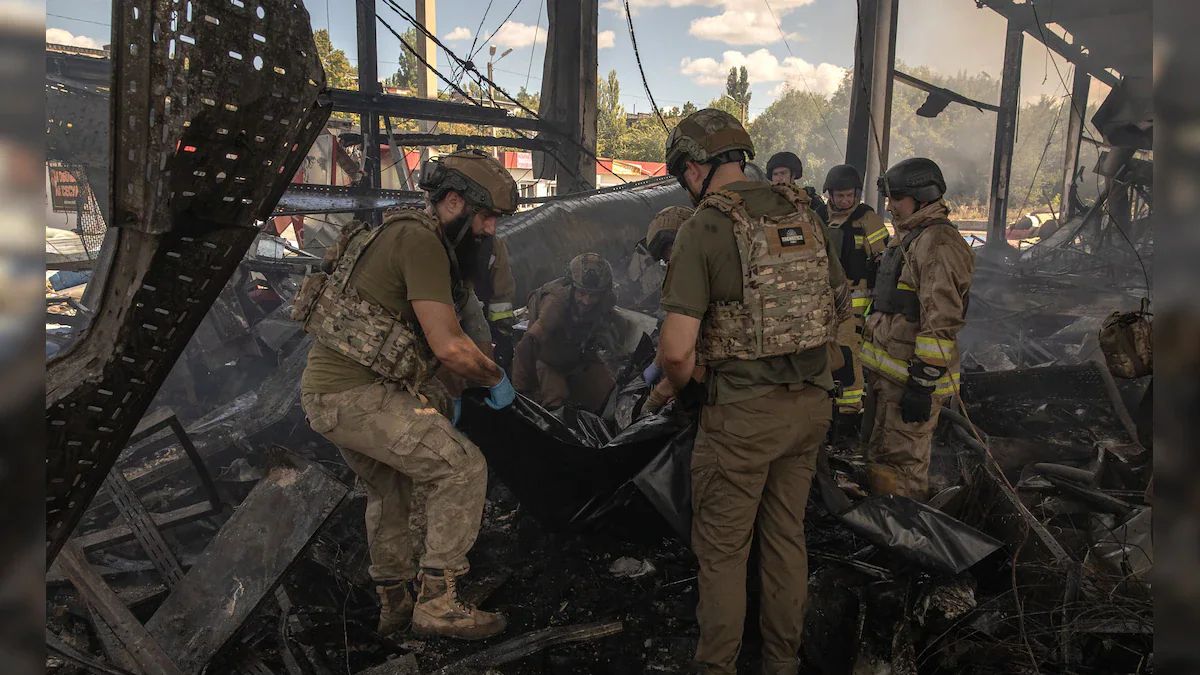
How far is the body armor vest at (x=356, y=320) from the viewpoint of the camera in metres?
2.64

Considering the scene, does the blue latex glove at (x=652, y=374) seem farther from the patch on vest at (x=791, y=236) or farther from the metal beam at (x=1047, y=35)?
the metal beam at (x=1047, y=35)

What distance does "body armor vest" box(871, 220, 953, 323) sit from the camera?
3547mm

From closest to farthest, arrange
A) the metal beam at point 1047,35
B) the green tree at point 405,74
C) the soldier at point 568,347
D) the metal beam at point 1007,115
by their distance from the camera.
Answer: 1. the soldier at point 568,347
2. the metal beam at point 1047,35
3. the metal beam at point 1007,115
4. the green tree at point 405,74

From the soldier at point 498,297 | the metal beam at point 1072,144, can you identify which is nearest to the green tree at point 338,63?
the metal beam at point 1072,144

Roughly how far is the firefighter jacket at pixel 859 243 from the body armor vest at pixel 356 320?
2904 millimetres

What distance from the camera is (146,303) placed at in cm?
140

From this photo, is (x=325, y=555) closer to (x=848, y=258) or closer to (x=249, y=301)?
(x=848, y=258)

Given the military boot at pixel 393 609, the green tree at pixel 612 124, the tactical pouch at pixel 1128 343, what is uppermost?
the green tree at pixel 612 124

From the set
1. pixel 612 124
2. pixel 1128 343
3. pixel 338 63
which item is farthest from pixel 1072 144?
pixel 612 124

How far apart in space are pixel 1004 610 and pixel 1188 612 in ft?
8.18

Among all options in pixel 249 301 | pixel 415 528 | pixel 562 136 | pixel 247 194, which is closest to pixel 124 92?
pixel 247 194

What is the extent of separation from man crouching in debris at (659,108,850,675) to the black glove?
1087 millimetres

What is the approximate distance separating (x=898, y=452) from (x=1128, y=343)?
1.26m

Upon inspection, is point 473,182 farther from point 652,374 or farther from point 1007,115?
point 1007,115
